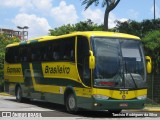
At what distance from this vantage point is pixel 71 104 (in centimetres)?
1864

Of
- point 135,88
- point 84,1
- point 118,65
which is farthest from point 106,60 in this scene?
point 84,1

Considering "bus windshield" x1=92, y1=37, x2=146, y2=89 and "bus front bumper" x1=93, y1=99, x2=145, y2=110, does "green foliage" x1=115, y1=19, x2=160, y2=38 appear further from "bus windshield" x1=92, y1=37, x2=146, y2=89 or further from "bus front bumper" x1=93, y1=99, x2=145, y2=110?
"bus front bumper" x1=93, y1=99, x2=145, y2=110

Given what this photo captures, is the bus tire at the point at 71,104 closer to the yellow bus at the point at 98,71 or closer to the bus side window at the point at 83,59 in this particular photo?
the yellow bus at the point at 98,71

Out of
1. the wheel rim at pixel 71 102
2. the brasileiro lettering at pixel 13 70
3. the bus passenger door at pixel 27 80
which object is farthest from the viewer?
the brasileiro lettering at pixel 13 70

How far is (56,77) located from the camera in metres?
20.3

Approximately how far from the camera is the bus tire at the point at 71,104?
720 inches

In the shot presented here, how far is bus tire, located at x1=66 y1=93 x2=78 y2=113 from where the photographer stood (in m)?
18.3

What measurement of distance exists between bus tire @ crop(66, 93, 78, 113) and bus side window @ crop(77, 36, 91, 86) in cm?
131

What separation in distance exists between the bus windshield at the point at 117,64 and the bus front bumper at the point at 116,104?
22.3 inches

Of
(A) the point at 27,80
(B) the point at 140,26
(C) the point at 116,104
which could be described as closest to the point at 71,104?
(C) the point at 116,104

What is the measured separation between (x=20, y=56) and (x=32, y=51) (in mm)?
2069

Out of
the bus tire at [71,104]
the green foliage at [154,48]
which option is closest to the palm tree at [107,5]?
the green foliage at [154,48]

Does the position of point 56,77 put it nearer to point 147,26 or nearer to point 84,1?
point 84,1

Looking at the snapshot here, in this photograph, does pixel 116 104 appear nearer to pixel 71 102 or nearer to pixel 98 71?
pixel 98 71
